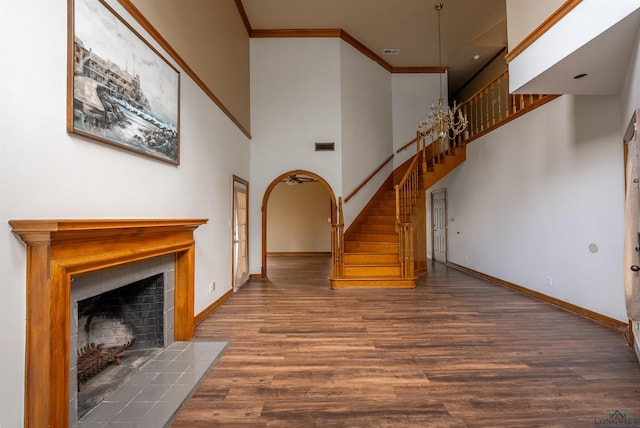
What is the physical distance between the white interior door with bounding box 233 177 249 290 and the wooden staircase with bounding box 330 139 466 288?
1731 millimetres

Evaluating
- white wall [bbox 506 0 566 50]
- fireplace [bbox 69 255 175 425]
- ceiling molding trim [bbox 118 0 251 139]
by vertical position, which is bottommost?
fireplace [bbox 69 255 175 425]

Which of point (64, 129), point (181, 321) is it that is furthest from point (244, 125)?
point (64, 129)

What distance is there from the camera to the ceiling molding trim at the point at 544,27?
279cm

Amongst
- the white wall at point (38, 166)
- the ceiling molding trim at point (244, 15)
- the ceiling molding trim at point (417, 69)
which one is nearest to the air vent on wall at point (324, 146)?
the ceiling molding trim at point (244, 15)

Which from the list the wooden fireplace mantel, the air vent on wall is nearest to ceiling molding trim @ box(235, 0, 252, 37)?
the air vent on wall

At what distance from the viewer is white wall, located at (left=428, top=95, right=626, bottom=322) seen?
A: 3781 mm

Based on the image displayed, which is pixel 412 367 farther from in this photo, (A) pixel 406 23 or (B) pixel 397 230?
(A) pixel 406 23

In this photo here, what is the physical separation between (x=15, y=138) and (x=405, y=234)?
538cm

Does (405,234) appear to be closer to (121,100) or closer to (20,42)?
(121,100)

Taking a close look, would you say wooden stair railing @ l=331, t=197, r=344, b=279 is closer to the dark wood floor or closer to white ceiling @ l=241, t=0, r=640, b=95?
the dark wood floor

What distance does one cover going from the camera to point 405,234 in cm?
596

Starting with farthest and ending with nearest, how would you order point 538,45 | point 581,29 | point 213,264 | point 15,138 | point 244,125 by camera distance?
point 244,125, point 213,264, point 538,45, point 581,29, point 15,138

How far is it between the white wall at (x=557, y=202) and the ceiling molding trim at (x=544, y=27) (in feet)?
4.17

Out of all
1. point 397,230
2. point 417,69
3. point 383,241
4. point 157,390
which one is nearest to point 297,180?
point 383,241
